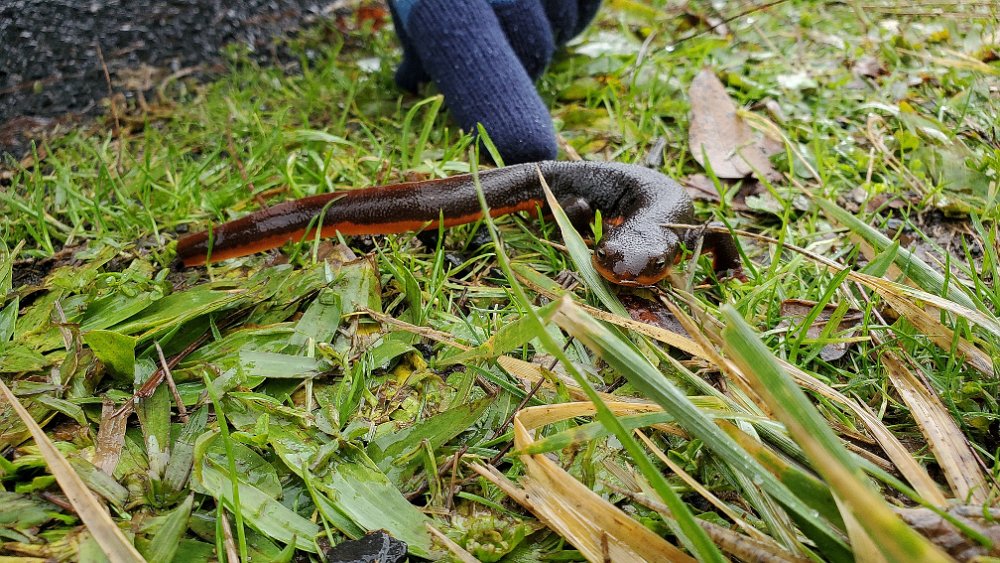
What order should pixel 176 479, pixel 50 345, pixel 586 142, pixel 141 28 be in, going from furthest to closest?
pixel 141 28 → pixel 586 142 → pixel 50 345 → pixel 176 479

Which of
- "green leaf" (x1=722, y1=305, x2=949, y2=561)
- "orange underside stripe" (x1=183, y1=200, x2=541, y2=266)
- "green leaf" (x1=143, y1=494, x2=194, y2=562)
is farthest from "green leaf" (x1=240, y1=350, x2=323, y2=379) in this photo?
"green leaf" (x1=722, y1=305, x2=949, y2=561)

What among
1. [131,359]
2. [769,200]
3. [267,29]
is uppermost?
[267,29]

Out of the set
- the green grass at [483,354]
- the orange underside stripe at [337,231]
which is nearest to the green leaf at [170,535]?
the green grass at [483,354]

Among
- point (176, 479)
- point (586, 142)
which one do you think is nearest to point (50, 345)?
point (176, 479)

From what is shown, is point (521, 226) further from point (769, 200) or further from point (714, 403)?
point (714, 403)

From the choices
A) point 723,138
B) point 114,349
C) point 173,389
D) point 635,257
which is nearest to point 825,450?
point 635,257

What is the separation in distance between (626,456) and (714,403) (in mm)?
200

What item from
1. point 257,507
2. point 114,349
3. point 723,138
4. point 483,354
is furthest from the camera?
point 723,138

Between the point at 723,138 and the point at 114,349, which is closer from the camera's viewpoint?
the point at 114,349

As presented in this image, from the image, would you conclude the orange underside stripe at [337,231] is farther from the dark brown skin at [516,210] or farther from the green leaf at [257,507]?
the green leaf at [257,507]

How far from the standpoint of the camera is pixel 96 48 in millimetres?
2705

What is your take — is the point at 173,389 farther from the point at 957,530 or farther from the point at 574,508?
the point at 957,530

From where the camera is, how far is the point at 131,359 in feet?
4.80

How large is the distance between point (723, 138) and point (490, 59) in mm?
960
